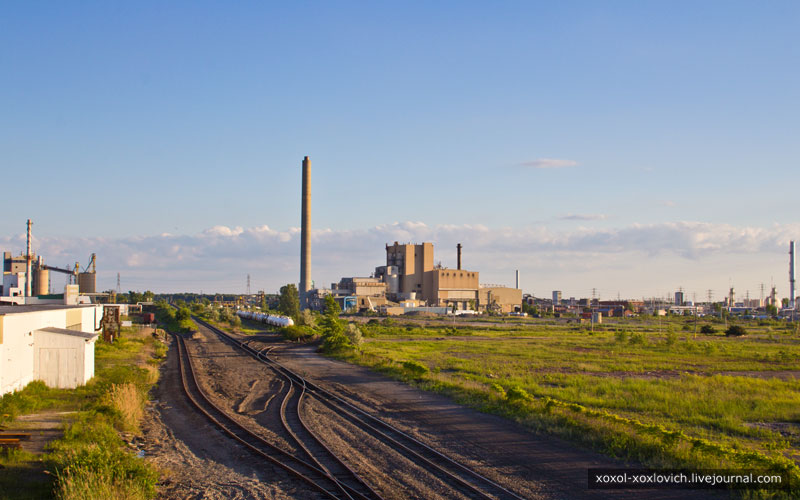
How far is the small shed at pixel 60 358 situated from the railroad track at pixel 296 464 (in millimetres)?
6154

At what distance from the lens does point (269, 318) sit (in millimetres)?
76438

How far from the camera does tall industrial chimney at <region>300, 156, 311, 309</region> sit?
109125 millimetres

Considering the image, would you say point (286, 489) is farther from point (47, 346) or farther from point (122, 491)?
point (47, 346)

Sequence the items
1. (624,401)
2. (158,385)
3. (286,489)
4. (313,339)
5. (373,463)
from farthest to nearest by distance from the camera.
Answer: (313,339) < (158,385) < (624,401) < (373,463) < (286,489)

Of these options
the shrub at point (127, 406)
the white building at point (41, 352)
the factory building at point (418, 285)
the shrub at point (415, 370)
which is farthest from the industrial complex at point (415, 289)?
the shrub at point (127, 406)

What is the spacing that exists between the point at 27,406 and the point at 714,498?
20.0m

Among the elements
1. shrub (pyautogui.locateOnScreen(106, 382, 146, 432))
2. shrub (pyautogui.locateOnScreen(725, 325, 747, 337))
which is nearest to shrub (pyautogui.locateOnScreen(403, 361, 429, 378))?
shrub (pyautogui.locateOnScreen(106, 382, 146, 432))

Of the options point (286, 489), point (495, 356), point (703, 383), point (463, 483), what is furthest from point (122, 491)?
point (495, 356)

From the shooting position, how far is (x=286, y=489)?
38.8 ft

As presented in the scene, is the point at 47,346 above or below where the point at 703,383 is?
above

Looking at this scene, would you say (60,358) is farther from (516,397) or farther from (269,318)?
(269,318)

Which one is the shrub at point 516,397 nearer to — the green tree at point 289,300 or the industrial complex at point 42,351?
the industrial complex at point 42,351

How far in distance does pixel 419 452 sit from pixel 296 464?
3114 mm

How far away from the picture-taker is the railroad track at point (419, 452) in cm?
1155
